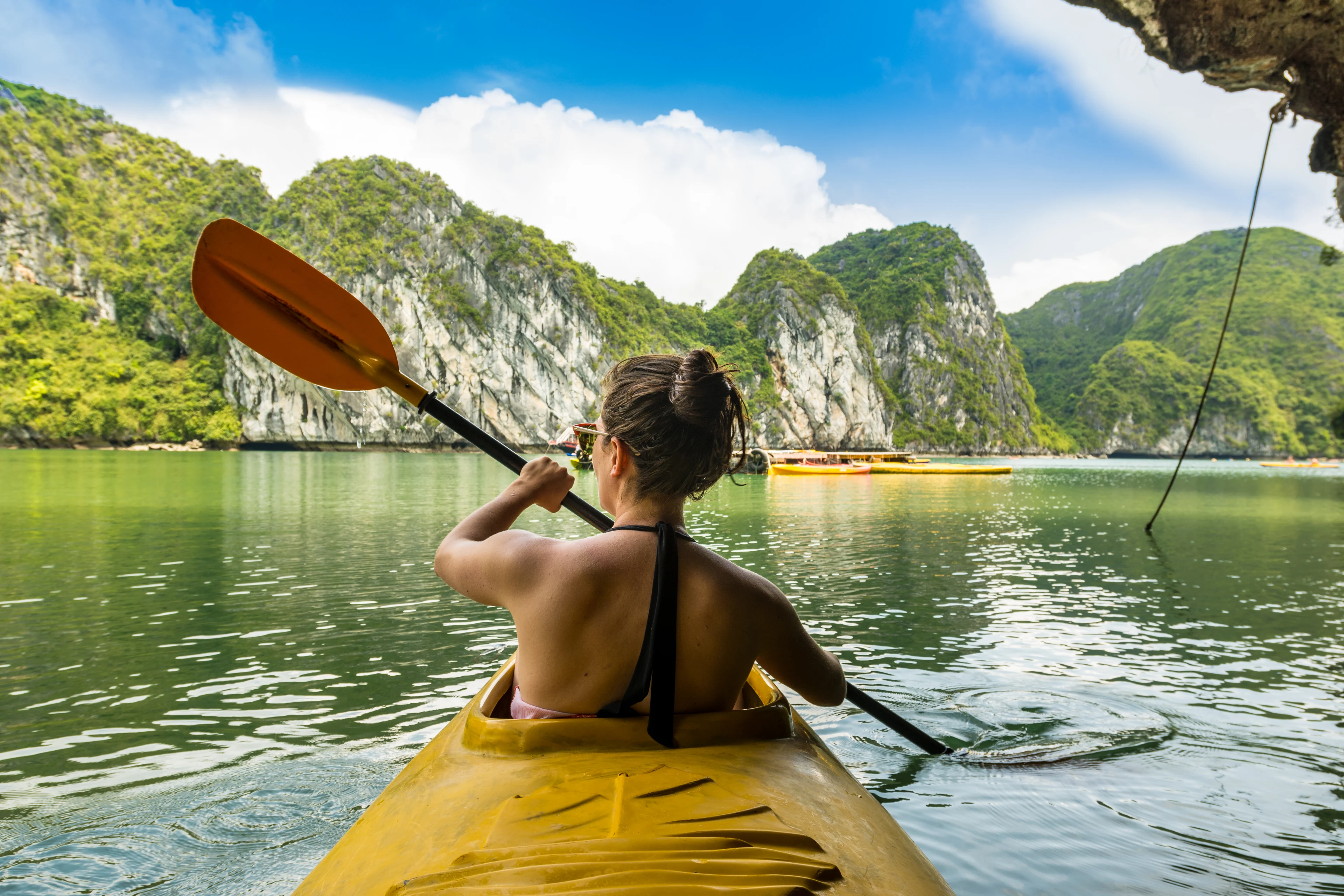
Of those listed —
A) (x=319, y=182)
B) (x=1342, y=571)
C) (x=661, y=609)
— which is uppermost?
(x=319, y=182)

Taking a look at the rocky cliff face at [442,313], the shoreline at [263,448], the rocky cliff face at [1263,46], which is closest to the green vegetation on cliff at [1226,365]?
the shoreline at [263,448]

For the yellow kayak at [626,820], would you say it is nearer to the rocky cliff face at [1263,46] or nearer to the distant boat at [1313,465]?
the rocky cliff face at [1263,46]

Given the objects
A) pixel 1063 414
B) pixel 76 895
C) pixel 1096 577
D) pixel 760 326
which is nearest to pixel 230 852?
pixel 76 895

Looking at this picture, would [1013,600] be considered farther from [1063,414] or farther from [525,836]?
[1063,414]

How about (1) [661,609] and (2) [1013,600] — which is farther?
(2) [1013,600]

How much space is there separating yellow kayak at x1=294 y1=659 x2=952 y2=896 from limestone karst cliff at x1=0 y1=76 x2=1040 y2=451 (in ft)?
229

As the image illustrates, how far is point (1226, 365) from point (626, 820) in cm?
14823

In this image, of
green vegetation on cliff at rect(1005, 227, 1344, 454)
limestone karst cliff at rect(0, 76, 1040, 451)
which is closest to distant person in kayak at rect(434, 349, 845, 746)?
limestone karst cliff at rect(0, 76, 1040, 451)

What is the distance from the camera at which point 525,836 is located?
1239 millimetres

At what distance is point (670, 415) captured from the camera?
63.7 inches

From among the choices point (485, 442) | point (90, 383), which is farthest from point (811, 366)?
point (485, 442)

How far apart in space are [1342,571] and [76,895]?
50.8ft

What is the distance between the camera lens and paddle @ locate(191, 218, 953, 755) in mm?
2814

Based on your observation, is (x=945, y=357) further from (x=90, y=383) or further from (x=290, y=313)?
(x=290, y=313)
